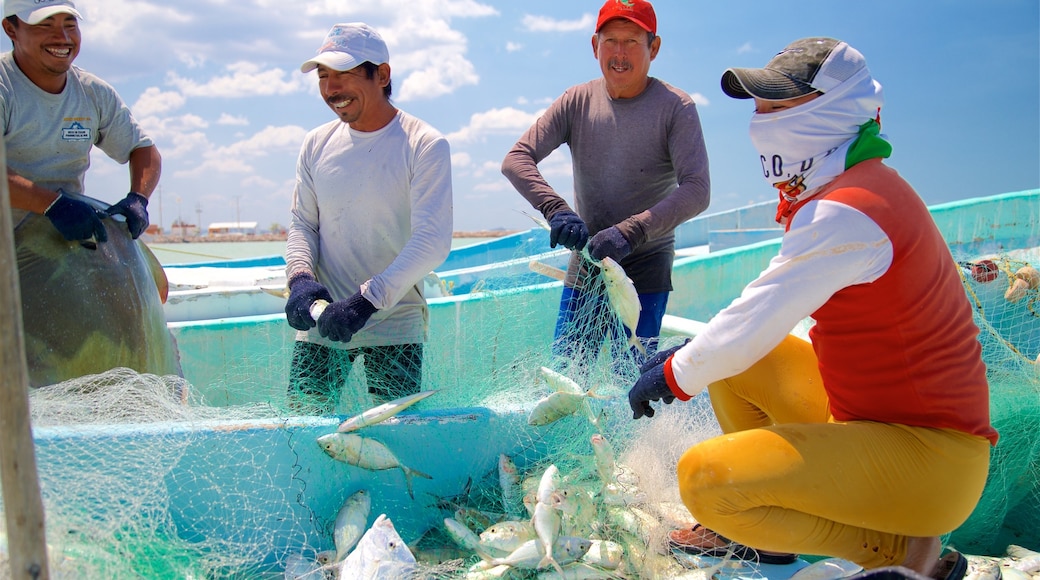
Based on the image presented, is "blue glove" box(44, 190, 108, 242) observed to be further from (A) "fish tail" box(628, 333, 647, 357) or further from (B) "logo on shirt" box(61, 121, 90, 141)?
(A) "fish tail" box(628, 333, 647, 357)

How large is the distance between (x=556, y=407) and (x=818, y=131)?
60.2 inches

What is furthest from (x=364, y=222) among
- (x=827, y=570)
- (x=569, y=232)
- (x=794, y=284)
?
(x=827, y=570)

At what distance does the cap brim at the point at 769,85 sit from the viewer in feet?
7.63

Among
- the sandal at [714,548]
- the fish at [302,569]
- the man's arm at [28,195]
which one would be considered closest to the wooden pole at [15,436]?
the fish at [302,569]

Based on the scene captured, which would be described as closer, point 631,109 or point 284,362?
point 631,109

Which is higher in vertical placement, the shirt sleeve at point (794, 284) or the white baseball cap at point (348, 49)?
the white baseball cap at point (348, 49)

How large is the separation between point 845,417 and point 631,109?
83.9 inches

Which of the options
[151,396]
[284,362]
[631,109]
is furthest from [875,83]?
[284,362]

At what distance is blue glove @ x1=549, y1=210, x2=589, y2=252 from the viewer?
3.62 meters

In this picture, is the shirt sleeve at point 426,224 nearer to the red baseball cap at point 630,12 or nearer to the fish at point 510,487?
the fish at point 510,487

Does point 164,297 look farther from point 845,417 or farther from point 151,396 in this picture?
point 845,417

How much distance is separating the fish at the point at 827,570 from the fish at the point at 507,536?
100cm

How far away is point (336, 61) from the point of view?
11.0ft

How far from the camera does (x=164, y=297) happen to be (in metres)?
4.58
